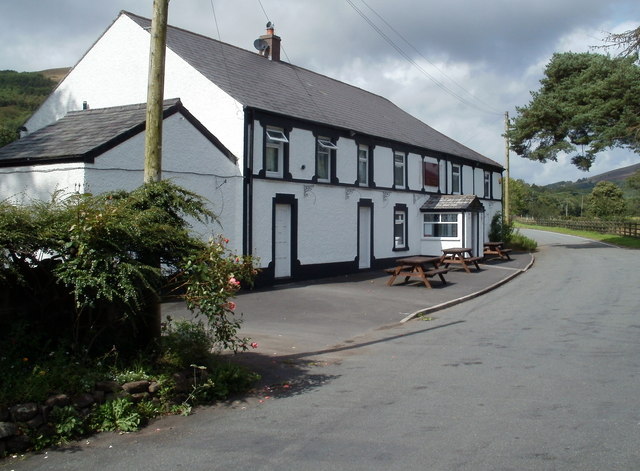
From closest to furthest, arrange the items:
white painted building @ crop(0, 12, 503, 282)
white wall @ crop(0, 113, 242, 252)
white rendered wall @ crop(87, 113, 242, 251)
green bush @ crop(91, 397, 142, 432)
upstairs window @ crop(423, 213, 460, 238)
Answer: green bush @ crop(91, 397, 142, 432) → white wall @ crop(0, 113, 242, 252) → white rendered wall @ crop(87, 113, 242, 251) → white painted building @ crop(0, 12, 503, 282) → upstairs window @ crop(423, 213, 460, 238)

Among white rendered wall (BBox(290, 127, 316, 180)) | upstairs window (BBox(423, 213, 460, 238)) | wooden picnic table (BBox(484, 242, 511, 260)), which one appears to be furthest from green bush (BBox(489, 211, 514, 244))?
white rendered wall (BBox(290, 127, 316, 180))

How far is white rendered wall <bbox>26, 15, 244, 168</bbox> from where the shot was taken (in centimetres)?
1817

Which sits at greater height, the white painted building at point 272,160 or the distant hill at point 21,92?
the distant hill at point 21,92

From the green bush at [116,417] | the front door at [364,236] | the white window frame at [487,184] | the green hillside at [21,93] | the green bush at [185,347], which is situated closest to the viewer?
the green bush at [116,417]

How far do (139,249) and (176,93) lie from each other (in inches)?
511

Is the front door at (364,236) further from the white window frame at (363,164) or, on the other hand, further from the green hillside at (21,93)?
the green hillside at (21,93)

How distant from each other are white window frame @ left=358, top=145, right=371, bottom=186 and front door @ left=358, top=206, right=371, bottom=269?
1.06m

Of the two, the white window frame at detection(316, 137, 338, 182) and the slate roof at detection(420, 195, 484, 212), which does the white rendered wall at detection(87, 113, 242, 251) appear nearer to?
the white window frame at detection(316, 137, 338, 182)

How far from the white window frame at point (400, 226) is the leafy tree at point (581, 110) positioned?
13.6 m

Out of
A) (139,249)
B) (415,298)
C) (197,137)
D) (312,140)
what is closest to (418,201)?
(312,140)

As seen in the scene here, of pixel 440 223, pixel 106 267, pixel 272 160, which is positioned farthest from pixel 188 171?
pixel 440 223

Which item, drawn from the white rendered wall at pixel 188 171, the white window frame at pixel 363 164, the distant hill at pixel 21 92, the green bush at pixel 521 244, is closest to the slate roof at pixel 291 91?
the white window frame at pixel 363 164

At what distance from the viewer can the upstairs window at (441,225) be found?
27.7 m

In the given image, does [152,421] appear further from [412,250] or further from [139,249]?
[412,250]
